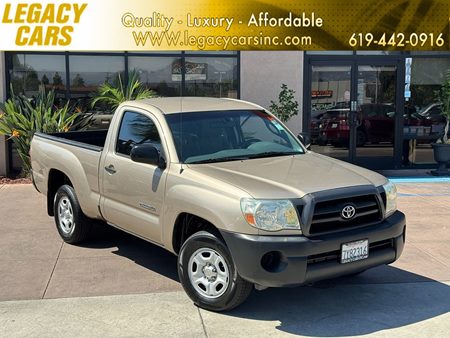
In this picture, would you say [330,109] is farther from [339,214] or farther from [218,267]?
[218,267]

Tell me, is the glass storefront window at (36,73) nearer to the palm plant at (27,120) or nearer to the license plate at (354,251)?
the palm plant at (27,120)

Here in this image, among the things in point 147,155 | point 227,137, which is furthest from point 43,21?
point 147,155

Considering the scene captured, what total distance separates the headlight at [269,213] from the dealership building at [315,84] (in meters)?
8.31

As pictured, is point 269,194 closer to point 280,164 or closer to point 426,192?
point 280,164

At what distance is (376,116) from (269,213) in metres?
9.40

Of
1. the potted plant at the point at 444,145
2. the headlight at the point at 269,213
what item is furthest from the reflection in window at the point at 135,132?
the potted plant at the point at 444,145

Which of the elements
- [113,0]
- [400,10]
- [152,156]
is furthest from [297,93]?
[152,156]

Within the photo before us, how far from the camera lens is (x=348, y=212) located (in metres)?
4.40

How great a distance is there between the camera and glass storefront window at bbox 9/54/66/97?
38.7 ft

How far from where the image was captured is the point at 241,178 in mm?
4512

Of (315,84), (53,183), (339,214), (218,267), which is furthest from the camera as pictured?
(315,84)

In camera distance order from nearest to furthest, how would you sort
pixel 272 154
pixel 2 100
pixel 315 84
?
pixel 272 154, pixel 2 100, pixel 315 84

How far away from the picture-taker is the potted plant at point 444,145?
1228 cm

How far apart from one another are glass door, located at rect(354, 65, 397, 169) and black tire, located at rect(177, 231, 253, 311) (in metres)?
8.98
